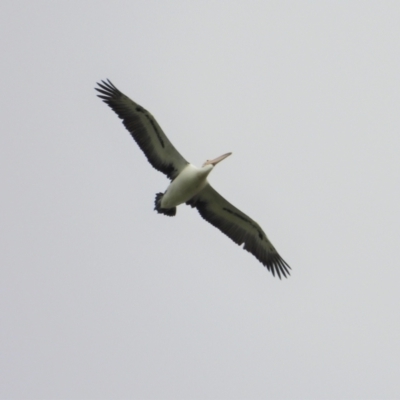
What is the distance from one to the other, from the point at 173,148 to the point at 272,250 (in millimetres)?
3692

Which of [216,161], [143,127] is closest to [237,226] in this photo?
Result: [216,161]

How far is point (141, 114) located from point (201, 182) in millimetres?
2030

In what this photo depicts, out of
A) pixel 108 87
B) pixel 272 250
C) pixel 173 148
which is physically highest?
pixel 108 87

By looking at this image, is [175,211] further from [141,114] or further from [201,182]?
[141,114]

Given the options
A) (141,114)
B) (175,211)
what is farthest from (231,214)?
(141,114)

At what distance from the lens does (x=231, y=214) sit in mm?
21188

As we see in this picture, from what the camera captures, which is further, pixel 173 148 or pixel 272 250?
pixel 272 250

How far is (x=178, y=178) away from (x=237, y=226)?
2.21m

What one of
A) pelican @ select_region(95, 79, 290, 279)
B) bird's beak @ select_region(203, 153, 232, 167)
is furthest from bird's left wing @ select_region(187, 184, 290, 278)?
bird's beak @ select_region(203, 153, 232, 167)

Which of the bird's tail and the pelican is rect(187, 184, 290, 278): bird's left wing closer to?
the pelican

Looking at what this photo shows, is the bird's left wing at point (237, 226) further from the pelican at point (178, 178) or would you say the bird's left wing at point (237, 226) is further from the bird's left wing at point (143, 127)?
the bird's left wing at point (143, 127)

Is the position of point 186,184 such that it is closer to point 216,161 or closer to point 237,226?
point 216,161

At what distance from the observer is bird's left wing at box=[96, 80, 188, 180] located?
20.0 meters

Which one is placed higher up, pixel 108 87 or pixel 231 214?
pixel 108 87
